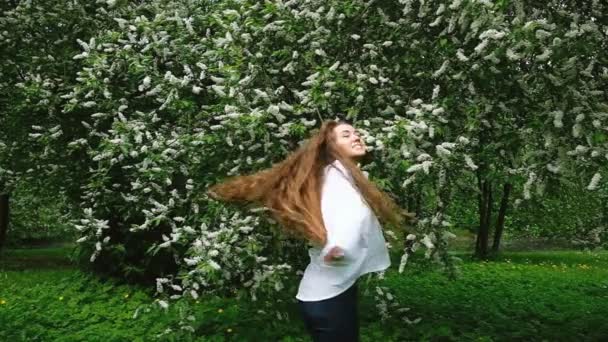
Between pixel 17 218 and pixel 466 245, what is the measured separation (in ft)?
67.3

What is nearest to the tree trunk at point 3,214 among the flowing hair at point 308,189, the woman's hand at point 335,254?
the flowing hair at point 308,189

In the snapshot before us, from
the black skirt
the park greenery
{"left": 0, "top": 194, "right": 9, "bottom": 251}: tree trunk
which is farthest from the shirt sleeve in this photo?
{"left": 0, "top": 194, "right": 9, "bottom": 251}: tree trunk

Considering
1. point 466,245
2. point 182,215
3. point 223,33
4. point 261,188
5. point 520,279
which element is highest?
point 223,33

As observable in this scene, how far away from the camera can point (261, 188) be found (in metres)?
3.85

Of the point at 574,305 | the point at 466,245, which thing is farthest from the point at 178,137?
the point at 466,245

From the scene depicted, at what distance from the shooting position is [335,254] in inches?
127

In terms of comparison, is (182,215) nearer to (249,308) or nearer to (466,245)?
(249,308)

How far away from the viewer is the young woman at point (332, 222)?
3275mm

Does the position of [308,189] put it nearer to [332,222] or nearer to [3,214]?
[332,222]

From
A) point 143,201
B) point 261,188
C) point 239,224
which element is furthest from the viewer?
point 143,201

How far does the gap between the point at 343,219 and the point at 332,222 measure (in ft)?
0.20

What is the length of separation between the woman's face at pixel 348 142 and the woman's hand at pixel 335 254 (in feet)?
1.94

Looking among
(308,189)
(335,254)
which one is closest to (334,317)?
(335,254)

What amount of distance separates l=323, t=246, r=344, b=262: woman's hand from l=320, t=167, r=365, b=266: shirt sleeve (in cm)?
1
